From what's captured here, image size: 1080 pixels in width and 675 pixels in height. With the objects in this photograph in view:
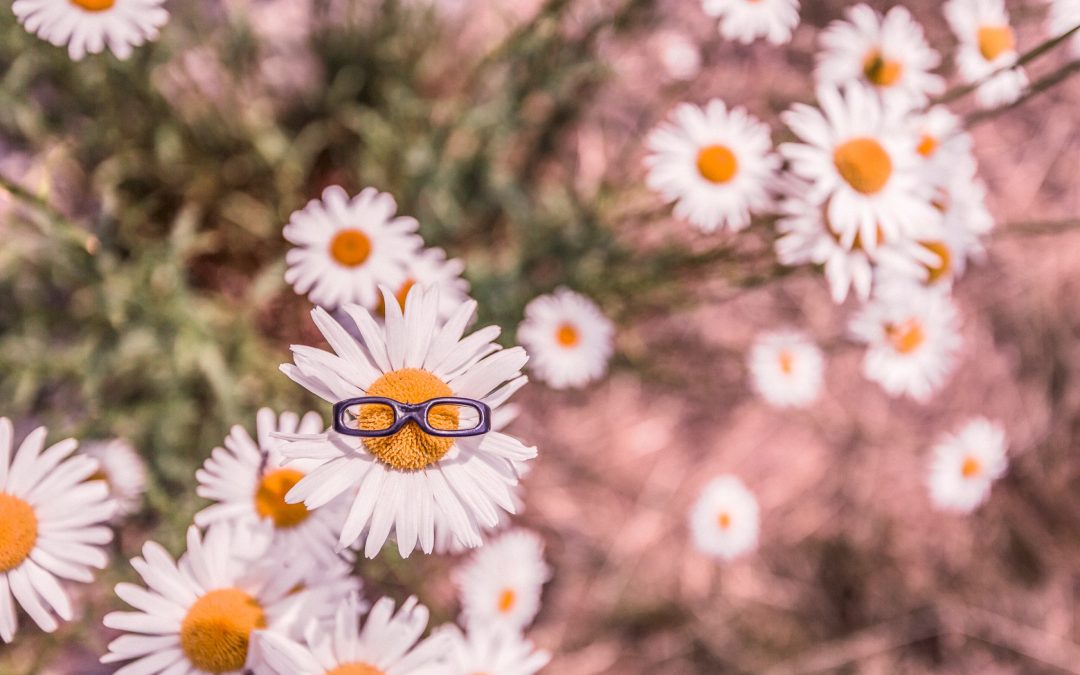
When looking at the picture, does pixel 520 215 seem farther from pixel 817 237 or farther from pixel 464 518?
pixel 464 518

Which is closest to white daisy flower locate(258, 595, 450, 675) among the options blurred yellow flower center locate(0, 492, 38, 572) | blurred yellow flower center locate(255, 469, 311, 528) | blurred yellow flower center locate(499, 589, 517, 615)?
blurred yellow flower center locate(255, 469, 311, 528)

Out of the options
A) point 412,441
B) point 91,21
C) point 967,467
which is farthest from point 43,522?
point 967,467

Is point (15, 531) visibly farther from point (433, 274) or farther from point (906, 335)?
point (906, 335)

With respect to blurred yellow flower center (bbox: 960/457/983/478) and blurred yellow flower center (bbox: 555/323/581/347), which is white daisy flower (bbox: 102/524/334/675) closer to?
blurred yellow flower center (bbox: 555/323/581/347)

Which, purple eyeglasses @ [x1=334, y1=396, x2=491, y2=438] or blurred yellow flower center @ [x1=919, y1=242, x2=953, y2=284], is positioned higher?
blurred yellow flower center @ [x1=919, y1=242, x2=953, y2=284]

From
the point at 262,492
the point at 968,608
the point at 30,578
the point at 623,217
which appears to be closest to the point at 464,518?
the point at 262,492
